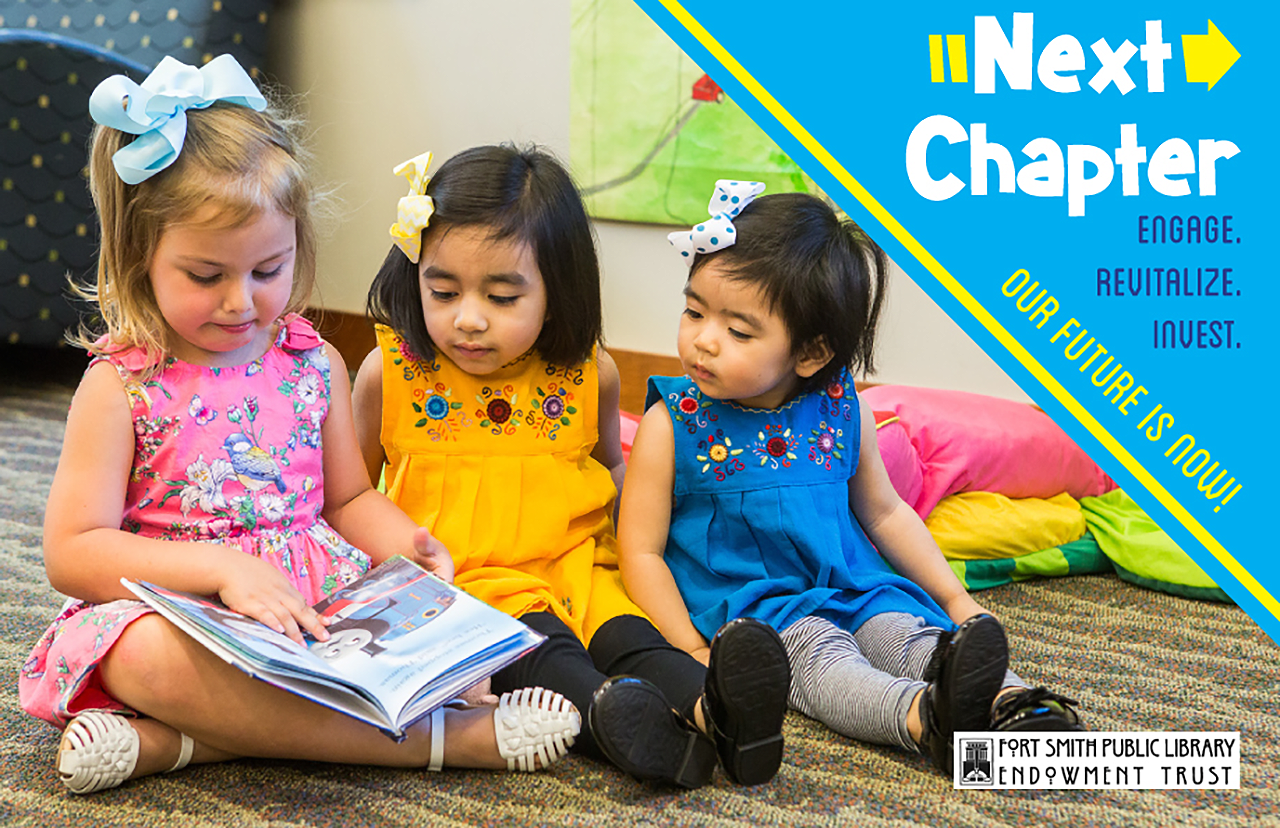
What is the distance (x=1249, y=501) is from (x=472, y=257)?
3.56 feet

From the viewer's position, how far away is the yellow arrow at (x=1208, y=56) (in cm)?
159

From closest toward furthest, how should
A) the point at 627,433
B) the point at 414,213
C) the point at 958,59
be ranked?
the point at 414,213, the point at 627,433, the point at 958,59

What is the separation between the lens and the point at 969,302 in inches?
71.3

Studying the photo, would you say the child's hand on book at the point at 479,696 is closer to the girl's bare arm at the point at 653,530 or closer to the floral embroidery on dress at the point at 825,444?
the girl's bare arm at the point at 653,530

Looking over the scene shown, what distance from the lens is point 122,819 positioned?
2.70ft

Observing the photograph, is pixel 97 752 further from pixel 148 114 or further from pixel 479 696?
pixel 148 114

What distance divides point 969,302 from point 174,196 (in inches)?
50.3

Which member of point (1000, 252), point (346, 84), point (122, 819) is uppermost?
point (346, 84)

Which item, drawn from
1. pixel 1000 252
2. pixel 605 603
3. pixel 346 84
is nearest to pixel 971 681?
pixel 605 603

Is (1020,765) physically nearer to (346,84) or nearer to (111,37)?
(346,84)

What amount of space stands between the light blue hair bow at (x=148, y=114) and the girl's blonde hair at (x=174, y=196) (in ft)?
0.05

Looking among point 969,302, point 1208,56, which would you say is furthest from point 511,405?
point 1208,56

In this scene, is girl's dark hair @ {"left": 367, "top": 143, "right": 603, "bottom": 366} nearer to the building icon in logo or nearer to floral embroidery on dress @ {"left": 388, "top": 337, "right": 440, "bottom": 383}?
floral embroidery on dress @ {"left": 388, "top": 337, "right": 440, "bottom": 383}

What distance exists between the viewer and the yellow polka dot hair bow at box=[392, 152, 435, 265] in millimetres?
1073
